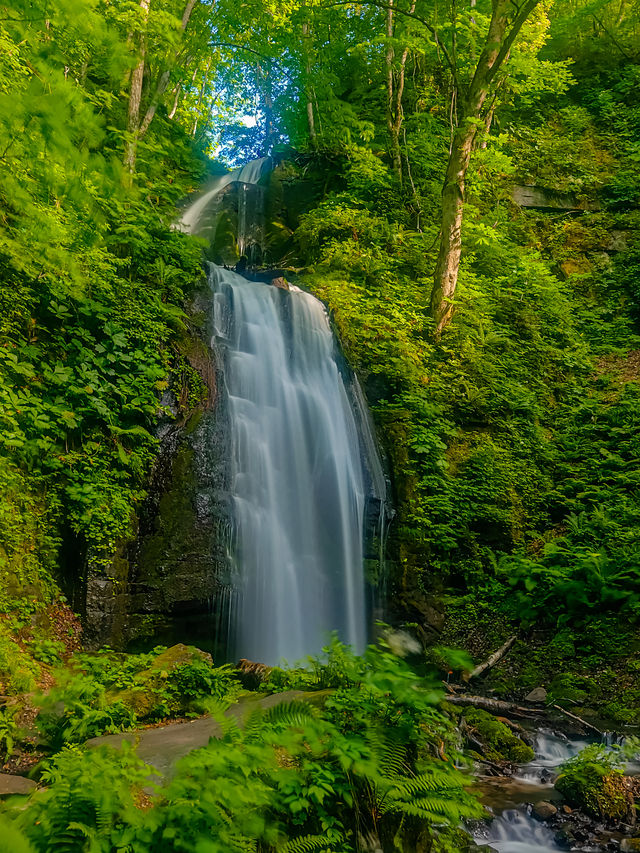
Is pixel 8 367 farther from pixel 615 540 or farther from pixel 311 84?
pixel 311 84

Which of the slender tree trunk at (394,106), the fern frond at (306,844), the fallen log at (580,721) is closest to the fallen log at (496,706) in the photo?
the fallen log at (580,721)

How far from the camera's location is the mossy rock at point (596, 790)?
424 cm

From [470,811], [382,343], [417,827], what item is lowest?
[417,827]

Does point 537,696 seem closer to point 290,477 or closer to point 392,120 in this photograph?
point 290,477

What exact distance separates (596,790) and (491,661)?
10.6ft

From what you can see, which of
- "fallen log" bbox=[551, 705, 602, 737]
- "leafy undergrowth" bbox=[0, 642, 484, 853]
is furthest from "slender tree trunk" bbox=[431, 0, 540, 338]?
"leafy undergrowth" bbox=[0, 642, 484, 853]

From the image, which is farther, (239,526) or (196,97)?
(196,97)

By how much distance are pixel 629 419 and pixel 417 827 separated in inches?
361

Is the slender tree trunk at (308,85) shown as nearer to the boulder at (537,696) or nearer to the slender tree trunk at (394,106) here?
the slender tree trunk at (394,106)

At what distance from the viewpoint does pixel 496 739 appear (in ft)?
18.0

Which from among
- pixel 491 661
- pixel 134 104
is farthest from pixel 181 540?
pixel 134 104

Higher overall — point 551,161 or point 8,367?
point 551,161

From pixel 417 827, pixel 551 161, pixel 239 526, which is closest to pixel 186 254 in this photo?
pixel 239 526

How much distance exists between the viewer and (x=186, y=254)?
9.05m
